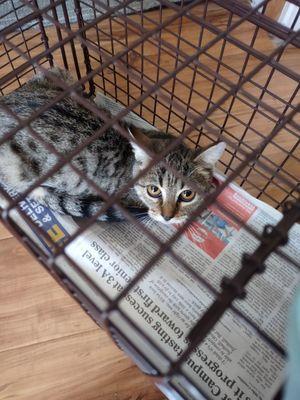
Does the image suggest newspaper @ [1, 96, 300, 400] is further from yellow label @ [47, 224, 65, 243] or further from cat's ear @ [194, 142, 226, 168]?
cat's ear @ [194, 142, 226, 168]

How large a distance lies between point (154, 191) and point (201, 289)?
267 mm

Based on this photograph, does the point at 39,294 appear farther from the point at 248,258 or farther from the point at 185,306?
the point at 248,258

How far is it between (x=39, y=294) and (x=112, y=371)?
28 centimetres

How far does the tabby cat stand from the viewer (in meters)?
0.79

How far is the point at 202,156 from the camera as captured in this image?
75 centimetres

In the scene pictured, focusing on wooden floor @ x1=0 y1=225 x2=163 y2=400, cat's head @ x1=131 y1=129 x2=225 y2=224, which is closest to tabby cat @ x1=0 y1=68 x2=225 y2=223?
cat's head @ x1=131 y1=129 x2=225 y2=224

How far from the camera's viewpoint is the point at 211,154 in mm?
A: 744

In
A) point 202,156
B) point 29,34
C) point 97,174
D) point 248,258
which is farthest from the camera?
point 29,34

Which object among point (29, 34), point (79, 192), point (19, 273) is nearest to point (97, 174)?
point (79, 192)

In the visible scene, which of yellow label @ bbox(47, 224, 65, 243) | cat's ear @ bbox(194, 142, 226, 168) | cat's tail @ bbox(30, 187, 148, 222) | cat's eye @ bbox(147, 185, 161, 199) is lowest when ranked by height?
yellow label @ bbox(47, 224, 65, 243)

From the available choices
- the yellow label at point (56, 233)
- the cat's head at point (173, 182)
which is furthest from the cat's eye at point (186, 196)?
the yellow label at point (56, 233)

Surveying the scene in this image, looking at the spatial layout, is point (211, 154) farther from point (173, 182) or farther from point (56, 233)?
point (56, 233)

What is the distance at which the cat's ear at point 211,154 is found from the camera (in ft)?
2.32

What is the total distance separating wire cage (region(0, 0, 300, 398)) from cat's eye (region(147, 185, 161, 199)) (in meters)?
0.16
